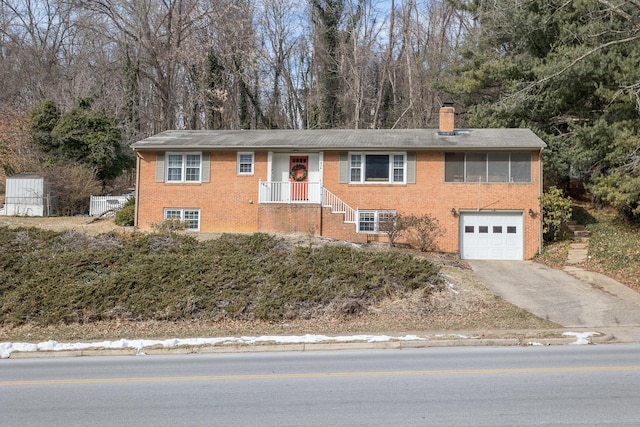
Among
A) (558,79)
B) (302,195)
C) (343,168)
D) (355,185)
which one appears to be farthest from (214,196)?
(558,79)

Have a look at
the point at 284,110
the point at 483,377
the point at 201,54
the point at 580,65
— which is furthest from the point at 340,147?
the point at 284,110

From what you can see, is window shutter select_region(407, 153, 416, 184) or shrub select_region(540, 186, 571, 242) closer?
shrub select_region(540, 186, 571, 242)

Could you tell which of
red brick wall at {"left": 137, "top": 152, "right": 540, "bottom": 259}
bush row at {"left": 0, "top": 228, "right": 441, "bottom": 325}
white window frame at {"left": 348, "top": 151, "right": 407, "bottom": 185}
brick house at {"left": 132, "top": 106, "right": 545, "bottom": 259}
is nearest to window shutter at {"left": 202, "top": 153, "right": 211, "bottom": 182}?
brick house at {"left": 132, "top": 106, "right": 545, "bottom": 259}

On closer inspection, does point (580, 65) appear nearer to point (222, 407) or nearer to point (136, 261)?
point (136, 261)

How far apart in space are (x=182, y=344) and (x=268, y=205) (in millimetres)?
13590

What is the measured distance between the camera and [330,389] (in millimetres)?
7867

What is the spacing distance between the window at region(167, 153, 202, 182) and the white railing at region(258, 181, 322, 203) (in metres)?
3.22

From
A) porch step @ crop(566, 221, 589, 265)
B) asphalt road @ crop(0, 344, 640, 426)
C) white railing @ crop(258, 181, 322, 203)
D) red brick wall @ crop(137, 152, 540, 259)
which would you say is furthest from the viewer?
white railing @ crop(258, 181, 322, 203)

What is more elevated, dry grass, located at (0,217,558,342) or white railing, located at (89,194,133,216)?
white railing, located at (89,194,133,216)

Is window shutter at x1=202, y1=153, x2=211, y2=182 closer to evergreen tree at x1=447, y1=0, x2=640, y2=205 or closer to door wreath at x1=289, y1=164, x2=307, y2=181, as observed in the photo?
door wreath at x1=289, y1=164, x2=307, y2=181

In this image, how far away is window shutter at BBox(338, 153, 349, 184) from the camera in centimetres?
2575

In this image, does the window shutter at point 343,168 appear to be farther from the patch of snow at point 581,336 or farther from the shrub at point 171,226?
the patch of snow at point 581,336

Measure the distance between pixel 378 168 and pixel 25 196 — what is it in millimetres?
19131

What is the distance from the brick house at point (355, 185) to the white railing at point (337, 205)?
0.04 meters
